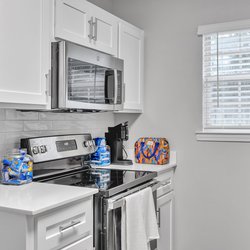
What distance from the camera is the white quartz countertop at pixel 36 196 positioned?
1328mm

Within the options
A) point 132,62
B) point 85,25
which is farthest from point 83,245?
point 132,62

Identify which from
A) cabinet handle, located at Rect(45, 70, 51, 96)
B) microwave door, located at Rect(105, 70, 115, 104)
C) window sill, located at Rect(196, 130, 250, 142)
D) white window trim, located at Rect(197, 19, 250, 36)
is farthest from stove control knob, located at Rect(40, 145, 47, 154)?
white window trim, located at Rect(197, 19, 250, 36)

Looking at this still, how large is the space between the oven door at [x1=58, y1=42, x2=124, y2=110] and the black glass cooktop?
0.46 m

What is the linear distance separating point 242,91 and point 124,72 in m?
0.95

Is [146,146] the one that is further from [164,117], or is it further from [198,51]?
[198,51]

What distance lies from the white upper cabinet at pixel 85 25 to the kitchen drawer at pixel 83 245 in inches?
45.4

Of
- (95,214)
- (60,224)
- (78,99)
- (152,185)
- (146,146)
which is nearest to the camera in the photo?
(60,224)

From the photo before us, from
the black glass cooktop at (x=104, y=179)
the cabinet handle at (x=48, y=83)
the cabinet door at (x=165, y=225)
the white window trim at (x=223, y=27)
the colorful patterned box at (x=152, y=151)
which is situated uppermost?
the white window trim at (x=223, y=27)

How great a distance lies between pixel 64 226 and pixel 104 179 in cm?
60

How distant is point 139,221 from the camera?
6.32ft

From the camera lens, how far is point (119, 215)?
1.86 metres

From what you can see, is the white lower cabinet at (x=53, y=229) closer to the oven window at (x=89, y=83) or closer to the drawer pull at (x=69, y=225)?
the drawer pull at (x=69, y=225)

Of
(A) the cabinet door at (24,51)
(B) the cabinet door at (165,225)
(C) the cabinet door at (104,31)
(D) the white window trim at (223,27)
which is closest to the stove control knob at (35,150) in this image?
(A) the cabinet door at (24,51)

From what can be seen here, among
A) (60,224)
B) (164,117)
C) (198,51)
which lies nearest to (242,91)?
(198,51)
